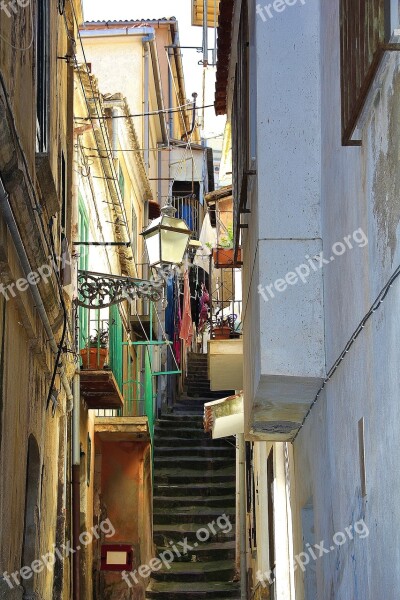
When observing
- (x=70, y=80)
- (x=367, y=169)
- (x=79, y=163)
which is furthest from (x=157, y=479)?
(x=367, y=169)

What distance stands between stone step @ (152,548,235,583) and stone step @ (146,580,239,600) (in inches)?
6.3

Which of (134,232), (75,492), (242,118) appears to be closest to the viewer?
(242,118)

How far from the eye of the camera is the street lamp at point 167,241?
41.7 ft

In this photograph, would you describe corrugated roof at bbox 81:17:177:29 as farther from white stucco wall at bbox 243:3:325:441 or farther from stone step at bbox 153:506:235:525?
white stucco wall at bbox 243:3:325:441

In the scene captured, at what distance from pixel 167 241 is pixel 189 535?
11023 mm

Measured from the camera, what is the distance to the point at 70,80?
14078mm

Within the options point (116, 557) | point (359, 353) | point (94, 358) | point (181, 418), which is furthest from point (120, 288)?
point (181, 418)

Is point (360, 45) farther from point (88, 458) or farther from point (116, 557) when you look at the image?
point (116, 557)

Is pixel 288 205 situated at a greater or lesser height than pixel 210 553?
greater

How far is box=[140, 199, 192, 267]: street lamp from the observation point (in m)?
12.7

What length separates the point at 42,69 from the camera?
32.7ft

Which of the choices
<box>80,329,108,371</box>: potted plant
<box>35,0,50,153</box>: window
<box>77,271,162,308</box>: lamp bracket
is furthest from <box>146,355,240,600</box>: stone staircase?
<box>35,0,50,153</box>: window

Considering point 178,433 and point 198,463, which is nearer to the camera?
point 198,463

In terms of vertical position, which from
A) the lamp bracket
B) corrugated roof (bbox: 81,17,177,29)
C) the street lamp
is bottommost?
the lamp bracket
